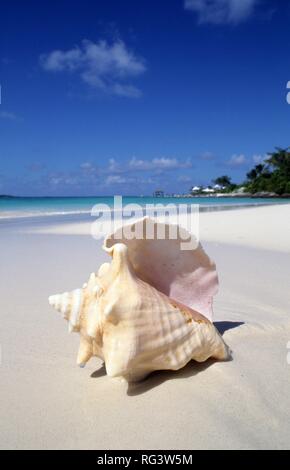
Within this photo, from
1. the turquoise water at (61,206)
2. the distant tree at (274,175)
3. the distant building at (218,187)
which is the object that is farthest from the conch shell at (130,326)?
the distant building at (218,187)

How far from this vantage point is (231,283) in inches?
148

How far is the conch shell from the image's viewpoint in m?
1.62

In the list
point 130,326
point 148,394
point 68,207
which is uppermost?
point 68,207

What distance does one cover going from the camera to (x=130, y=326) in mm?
1622

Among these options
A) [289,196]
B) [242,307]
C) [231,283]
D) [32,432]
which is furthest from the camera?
[289,196]

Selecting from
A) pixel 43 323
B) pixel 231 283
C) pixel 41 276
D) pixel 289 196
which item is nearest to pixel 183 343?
pixel 43 323

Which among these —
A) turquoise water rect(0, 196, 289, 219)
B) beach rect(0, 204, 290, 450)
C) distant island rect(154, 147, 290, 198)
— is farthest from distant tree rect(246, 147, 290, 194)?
beach rect(0, 204, 290, 450)

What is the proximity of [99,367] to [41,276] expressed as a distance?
231cm

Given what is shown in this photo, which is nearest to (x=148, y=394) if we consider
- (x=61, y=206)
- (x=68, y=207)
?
(x=68, y=207)

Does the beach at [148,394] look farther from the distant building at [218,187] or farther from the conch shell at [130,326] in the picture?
the distant building at [218,187]

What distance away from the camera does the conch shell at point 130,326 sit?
162 cm

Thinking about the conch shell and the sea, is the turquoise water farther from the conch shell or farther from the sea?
the conch shell

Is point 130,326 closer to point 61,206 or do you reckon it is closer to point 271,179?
point 61,206

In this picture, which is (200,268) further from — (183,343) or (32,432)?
(32,432)
